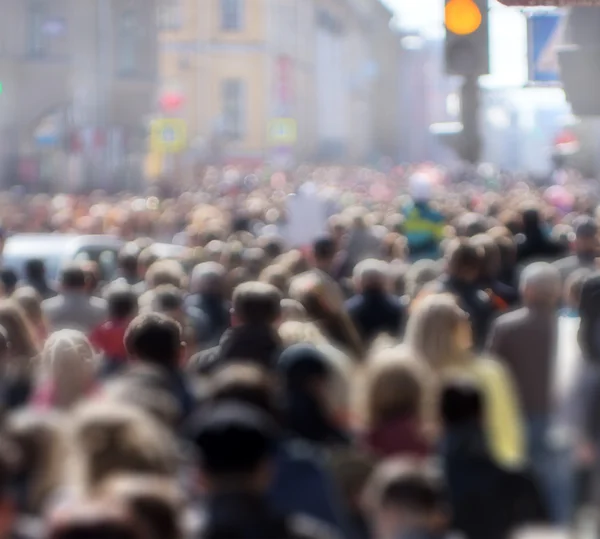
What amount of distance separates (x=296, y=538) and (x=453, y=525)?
1698 millimetres

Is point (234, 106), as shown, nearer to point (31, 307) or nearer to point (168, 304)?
point (31, 307)

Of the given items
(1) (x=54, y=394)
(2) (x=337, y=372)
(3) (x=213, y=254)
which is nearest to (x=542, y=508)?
(2) (x=337, y=372)

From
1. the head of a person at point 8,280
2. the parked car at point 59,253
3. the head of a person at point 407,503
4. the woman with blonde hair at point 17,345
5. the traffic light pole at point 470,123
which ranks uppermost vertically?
the traffic light pole at point 470,123

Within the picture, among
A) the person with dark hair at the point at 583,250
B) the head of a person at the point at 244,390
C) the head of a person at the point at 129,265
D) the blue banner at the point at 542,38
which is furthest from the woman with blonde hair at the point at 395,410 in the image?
the head of a person at the point at 129,265

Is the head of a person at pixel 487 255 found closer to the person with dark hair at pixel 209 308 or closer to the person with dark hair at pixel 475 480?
the person with dark hair at pixel 209 308

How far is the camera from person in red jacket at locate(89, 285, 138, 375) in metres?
10.4

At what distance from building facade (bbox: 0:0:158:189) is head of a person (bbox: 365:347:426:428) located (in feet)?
157

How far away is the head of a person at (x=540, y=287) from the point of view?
10.1m

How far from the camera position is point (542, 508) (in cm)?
643

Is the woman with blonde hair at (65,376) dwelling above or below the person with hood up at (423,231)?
above

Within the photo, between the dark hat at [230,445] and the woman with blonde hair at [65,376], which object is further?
the woman with blonde hair at [65,376]

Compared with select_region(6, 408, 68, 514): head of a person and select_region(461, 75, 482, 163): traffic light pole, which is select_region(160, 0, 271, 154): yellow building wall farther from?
select_region(6, 408, 68, 514): head of a person

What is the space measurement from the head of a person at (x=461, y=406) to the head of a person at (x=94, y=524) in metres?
2.36

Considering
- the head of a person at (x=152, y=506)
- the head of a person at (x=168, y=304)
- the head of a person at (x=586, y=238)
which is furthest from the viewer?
the head of a person at (x=586, y=238)
